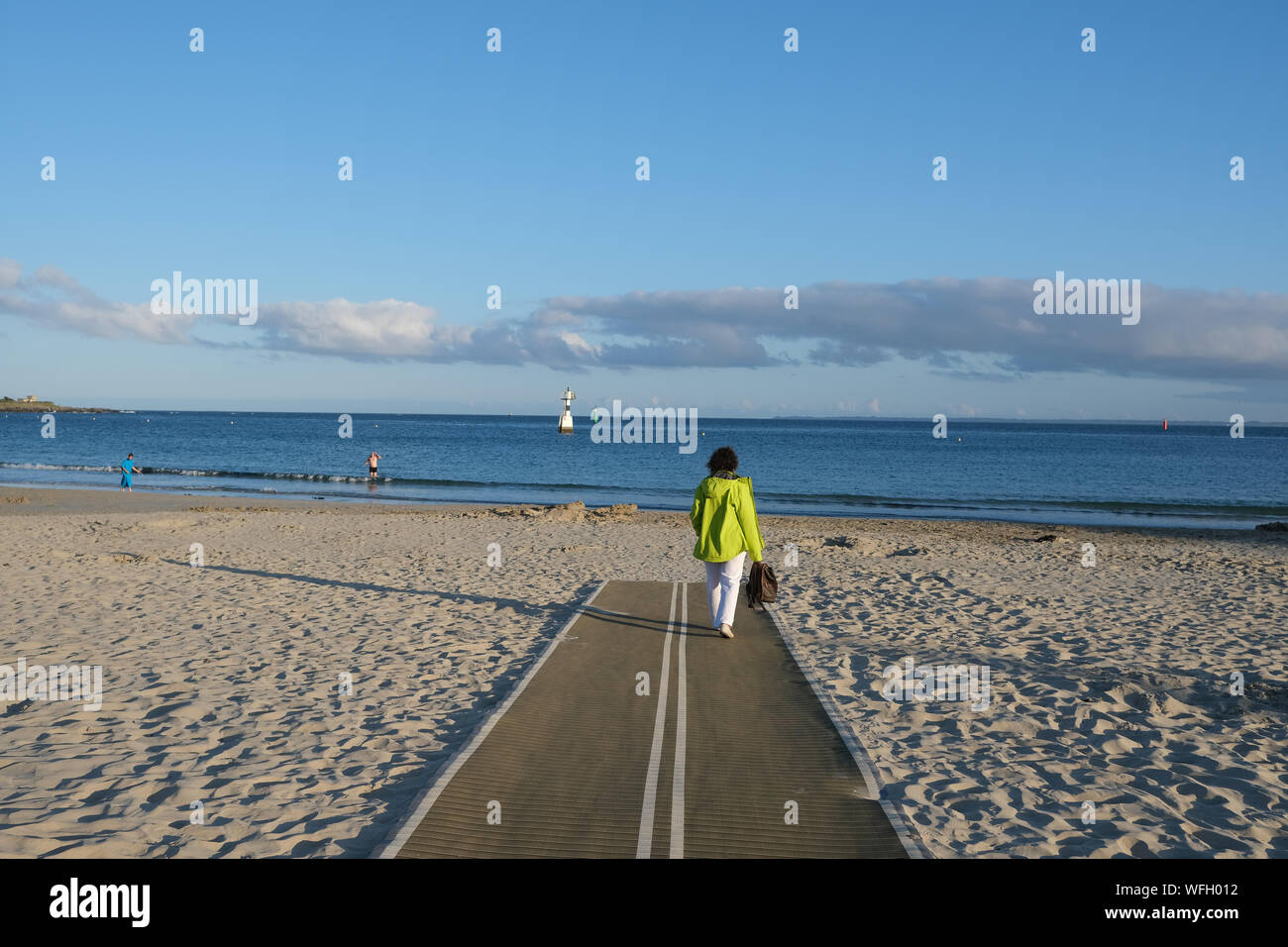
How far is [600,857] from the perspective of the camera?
14.1 ft

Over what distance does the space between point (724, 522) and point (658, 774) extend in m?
3.90

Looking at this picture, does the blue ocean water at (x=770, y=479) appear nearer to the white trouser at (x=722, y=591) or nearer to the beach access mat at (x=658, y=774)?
the white trouser at (x=722, y=591)

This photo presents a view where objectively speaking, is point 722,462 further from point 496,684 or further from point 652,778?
point 652,778

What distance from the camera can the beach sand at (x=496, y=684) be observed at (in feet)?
16.5

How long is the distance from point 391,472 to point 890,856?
5467 centimetres

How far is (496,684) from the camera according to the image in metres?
7.90

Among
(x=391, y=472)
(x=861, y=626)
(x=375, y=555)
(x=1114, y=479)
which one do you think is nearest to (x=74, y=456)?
(x=391, y=472)

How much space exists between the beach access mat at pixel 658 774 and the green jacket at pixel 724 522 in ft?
3.76
